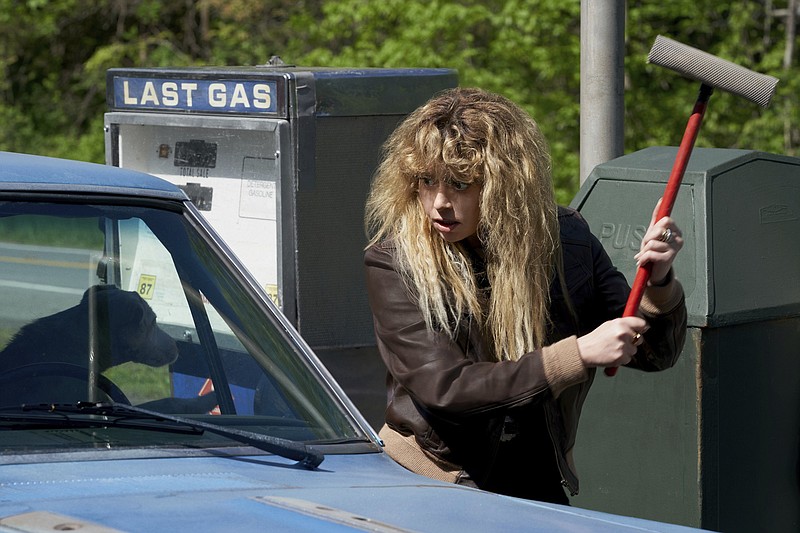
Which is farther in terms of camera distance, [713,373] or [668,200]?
[713,373]

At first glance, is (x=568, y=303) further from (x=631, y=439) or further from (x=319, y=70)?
(x=319, y=70)

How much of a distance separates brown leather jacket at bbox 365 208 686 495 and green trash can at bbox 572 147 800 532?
0.90m

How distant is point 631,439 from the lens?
157 inches

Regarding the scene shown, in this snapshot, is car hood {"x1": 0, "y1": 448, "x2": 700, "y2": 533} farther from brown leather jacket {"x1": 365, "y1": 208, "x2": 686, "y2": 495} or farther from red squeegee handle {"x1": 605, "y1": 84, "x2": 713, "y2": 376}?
red squeegee handle {"x1": 605, "y1": 84, "x2": 713, "y2": 376}

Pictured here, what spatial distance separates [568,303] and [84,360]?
115cm

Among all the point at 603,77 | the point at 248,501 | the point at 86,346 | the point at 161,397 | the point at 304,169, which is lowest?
the point at 248,501

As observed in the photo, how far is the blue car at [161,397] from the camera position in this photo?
199 centimetres

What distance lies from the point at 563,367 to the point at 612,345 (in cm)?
11

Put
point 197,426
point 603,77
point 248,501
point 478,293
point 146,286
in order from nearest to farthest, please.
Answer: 1. point 248,501
2. point 197,426
3. point 146,286
4. point 478,293
5. point 603,77

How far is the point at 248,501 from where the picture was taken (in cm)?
201

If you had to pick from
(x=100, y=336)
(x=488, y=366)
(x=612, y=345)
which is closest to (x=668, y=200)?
(x=612, y=345)

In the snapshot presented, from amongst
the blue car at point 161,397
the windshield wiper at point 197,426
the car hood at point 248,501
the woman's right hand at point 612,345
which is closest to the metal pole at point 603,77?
the woman's right hand at point 612,345

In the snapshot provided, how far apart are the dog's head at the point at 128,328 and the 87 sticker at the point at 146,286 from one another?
3 centimetres

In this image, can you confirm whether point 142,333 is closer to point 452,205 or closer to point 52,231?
point 52,231
